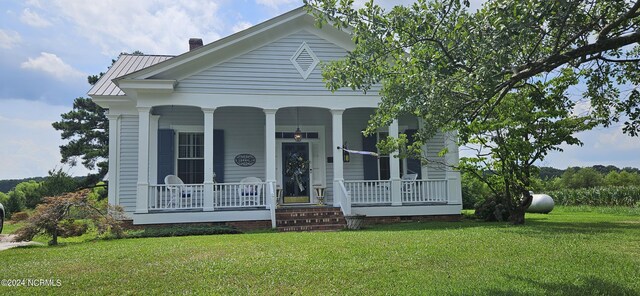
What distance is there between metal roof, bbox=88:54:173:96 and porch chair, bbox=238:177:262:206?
4381 millimetres

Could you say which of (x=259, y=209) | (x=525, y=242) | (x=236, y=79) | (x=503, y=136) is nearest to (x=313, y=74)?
(x=236, y=79)

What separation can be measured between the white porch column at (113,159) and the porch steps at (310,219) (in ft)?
15.6

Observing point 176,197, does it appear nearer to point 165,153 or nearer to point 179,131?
point 165,153

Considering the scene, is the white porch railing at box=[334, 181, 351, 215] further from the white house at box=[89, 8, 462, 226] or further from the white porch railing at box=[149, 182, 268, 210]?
the white porch railing at box=[149, 182, 268, 210]

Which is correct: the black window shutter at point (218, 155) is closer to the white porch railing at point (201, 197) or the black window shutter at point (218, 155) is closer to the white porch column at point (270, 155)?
the white porch railing at point (201, 197)

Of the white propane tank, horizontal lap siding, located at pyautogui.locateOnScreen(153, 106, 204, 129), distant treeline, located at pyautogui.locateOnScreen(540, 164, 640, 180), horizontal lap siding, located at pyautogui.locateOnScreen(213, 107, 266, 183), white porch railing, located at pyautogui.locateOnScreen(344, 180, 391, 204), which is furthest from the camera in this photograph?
distant treeline, located at pyautogui.locateOnScreen(540, 164, 640, 180)

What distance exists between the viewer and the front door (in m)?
14.1

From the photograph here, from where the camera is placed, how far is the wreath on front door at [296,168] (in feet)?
46.4

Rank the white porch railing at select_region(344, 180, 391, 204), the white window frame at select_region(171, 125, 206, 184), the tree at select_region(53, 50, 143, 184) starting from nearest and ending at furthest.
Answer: the white porch railing at select_region(344, 180, 391, 204) → the white window frame at select_region(171, 125, 206, 184) → the tree at select_region(53, 50, 143, 184)

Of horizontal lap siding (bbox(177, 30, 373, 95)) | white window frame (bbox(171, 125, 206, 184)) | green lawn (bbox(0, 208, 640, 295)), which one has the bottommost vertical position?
green lawn (bbox(0, 208, 640, 295))

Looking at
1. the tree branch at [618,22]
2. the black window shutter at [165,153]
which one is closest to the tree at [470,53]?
the tree branch at [618,22]

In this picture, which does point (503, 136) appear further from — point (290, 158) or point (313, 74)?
point (290, 158)

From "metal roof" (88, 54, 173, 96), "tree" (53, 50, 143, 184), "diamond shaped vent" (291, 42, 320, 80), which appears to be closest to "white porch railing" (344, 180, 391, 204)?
"diamond shaped vent" (291, 42, 320, 80)

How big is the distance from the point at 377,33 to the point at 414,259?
10.1 ft
